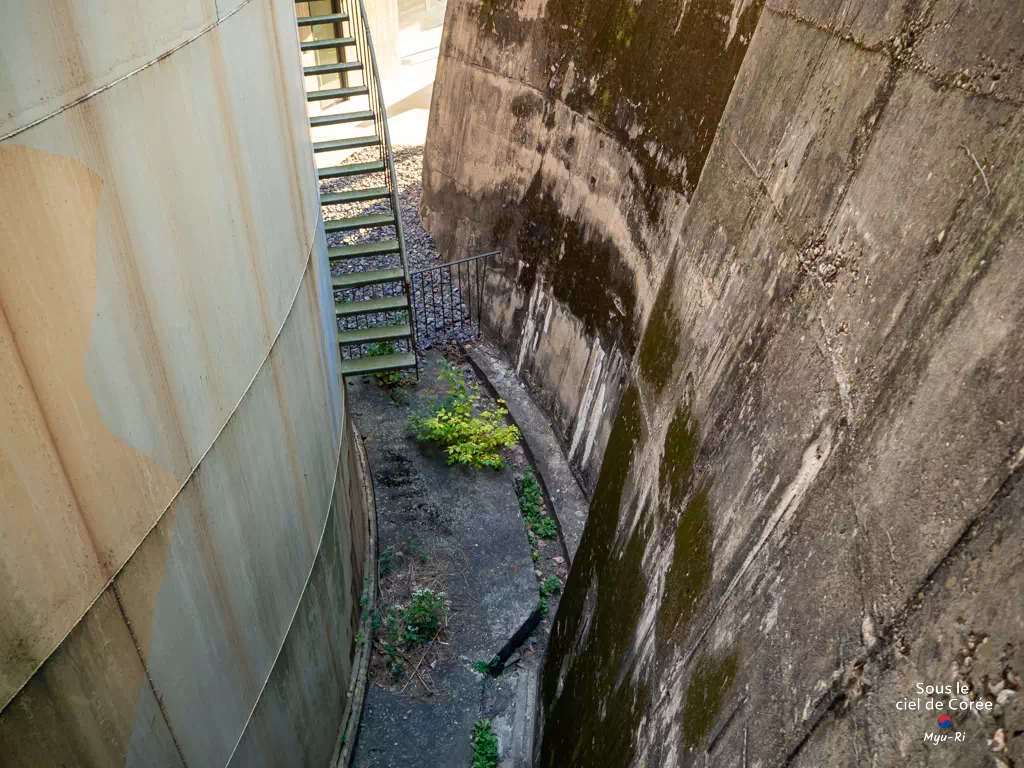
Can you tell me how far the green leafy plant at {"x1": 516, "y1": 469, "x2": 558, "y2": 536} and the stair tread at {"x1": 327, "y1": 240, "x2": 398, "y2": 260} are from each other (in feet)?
9.68

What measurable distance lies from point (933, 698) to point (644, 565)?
6.78 feet

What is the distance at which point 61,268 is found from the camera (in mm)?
2432

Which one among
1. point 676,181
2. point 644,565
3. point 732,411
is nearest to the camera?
point 732,411

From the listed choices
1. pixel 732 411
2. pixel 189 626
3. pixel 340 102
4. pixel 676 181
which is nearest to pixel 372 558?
pixel 189 626

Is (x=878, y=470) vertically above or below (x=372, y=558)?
above

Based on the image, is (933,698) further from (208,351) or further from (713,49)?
(713,49)

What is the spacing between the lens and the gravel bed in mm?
10635

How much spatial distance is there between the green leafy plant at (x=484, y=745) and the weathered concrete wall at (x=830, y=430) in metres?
1.21

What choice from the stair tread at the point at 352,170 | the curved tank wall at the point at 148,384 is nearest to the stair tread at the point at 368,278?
the stair tread at the point at 352,170

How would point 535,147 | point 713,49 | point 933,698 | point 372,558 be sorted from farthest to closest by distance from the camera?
point 535,147 < point 372,558 < point 713,49 < point 933,698

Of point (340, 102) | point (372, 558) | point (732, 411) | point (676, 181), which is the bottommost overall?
point (372, 558)

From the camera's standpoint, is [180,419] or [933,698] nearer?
[933,698]

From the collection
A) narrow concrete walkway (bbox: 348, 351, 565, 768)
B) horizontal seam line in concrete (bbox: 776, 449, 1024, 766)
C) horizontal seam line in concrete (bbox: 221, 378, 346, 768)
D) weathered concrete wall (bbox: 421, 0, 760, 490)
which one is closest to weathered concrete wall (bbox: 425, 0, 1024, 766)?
horizontal seam line in concrete (bbox: 776, 449, 1024, 766)

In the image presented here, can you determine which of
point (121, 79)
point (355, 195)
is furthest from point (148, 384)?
point (355, 195)
